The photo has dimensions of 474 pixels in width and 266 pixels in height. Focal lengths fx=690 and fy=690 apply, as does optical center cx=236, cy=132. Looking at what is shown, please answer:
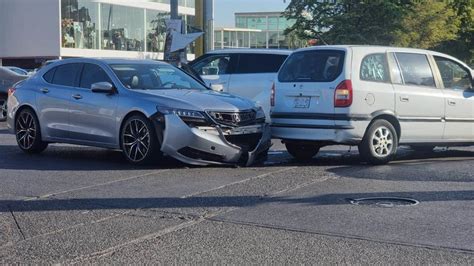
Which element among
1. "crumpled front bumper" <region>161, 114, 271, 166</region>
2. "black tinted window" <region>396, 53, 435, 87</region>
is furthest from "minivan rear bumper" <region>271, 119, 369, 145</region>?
"black tinted window" <region>396, 53, 435, 87</region>

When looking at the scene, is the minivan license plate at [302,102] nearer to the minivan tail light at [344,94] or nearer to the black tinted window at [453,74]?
the minivan tail light at [344,94]

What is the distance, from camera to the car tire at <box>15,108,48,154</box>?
440 inches

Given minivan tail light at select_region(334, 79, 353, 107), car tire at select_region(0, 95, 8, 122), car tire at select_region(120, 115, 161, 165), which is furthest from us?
car tire at select_region(0, 95, 8, 122)

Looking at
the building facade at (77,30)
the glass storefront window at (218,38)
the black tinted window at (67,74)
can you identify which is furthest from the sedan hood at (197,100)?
the glass storefront window at (218,38)

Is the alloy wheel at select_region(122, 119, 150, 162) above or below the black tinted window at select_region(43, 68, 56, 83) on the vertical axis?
below

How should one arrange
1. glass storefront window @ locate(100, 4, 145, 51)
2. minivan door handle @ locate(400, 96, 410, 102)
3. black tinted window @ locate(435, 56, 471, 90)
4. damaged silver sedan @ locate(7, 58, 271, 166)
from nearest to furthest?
damaged silver sedan @ locate(7, 58, 271, 166), minivan door handle @ locate(400, 96, 410, 102), black tinted window @ locate(435, 56, 471, 90), glass storefront window @ locate(100, 4, 145, 51)

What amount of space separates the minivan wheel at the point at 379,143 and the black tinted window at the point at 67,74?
458 cm

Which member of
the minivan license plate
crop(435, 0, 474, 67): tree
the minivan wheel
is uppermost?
crop(435, 0, 474, 67): tree

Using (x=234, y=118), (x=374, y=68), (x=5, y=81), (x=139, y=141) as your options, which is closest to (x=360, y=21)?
(x=5, y=81)

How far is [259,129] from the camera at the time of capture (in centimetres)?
995

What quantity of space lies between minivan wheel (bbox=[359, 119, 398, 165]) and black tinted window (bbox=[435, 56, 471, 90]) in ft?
4.94

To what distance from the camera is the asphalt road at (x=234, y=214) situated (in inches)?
212

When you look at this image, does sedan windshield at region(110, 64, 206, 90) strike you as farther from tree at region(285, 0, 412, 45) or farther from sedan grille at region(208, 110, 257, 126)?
tree at region(285, 0, 412, 45)

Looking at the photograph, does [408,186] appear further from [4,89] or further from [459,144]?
[4,89]
